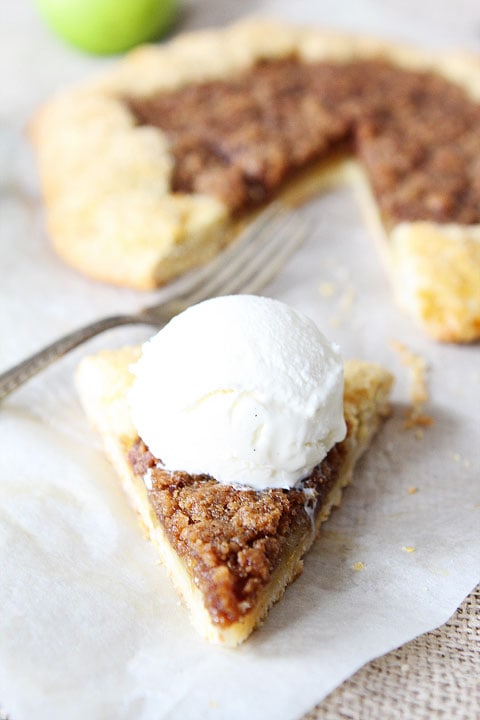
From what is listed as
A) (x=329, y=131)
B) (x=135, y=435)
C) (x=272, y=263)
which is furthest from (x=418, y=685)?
(x=329, y=131)

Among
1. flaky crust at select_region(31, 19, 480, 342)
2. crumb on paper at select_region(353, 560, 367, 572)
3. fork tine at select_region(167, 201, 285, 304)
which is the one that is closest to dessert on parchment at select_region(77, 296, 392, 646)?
crumb on paper at select_region(353, 560, 367, 572)

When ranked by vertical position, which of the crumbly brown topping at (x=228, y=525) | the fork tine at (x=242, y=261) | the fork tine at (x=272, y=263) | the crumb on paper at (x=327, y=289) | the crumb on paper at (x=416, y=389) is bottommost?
the crumb on paper at (x=416, y=389)

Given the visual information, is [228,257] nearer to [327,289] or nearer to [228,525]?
[327,289]

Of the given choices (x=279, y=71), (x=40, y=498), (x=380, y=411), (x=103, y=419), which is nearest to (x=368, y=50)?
(x=279, y=71)

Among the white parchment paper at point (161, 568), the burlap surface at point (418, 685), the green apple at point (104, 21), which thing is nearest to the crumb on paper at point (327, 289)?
the white parchment paper at point (161, 568)

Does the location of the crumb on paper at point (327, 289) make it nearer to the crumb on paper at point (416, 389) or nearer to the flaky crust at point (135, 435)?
the crumb on paper at point (416, 389)
